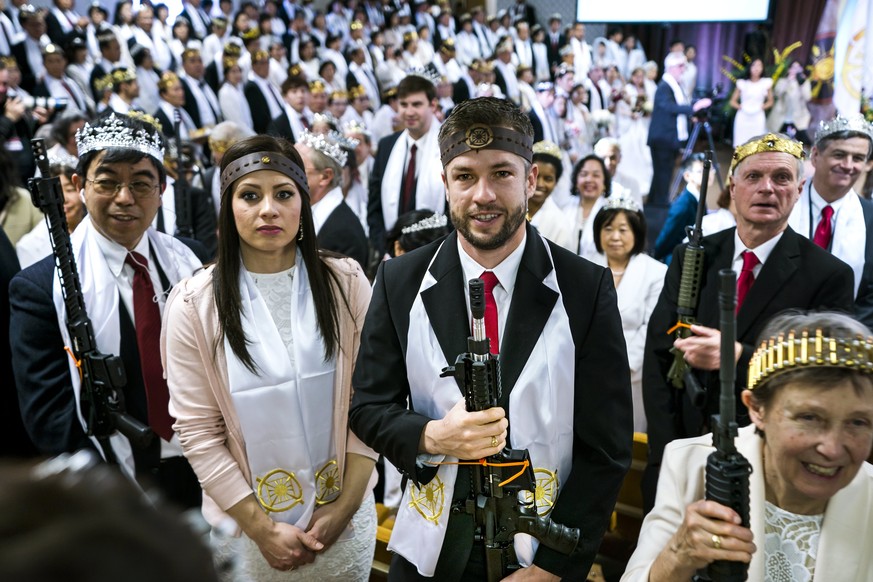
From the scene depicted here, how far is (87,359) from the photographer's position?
1.96m

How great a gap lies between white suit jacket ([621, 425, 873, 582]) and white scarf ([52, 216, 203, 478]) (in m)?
1.43

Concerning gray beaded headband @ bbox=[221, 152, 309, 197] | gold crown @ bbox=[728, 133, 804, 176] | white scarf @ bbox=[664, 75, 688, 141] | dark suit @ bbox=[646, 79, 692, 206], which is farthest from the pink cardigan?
white scarf @ bbox=[664, 75, 688, 141]

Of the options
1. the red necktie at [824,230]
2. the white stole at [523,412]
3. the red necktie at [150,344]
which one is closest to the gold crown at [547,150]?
the red necktie at [824,230]

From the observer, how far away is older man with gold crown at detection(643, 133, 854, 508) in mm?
2143

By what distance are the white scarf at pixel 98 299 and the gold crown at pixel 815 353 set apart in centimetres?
169

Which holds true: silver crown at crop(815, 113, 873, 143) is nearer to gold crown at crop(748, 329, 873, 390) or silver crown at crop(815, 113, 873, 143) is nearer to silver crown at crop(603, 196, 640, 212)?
silver crown at crop(603, 196, 640, 212)

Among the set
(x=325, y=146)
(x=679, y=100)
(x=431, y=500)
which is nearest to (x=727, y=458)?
(x=431, y=500)

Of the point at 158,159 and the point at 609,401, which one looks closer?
the point at 609,401

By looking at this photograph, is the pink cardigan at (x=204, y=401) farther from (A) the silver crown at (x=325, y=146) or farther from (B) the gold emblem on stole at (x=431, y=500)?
(A) the silver crown at (x=325, y=146)

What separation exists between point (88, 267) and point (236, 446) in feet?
2.53

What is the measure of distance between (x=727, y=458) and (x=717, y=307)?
1185 millimetres

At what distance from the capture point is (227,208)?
6.14 ft

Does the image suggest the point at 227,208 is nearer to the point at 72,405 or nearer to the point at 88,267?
the point at 88,267

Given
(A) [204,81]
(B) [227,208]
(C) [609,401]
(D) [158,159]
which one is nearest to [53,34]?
(A) [204,81]
